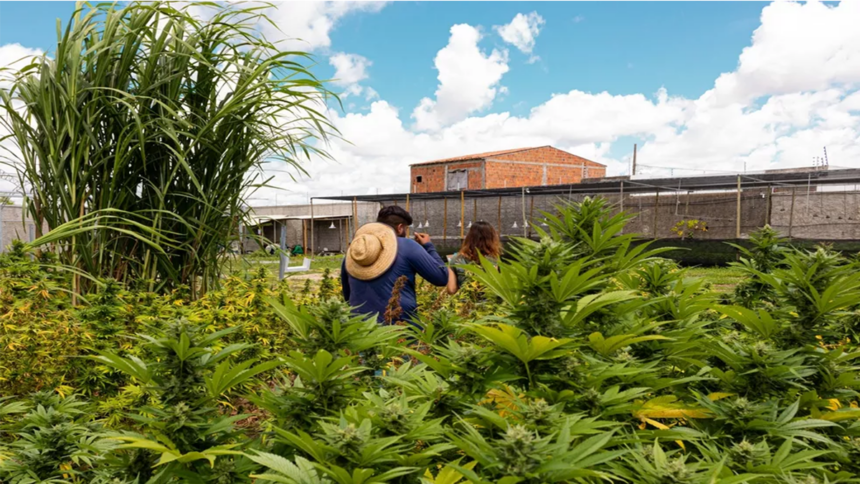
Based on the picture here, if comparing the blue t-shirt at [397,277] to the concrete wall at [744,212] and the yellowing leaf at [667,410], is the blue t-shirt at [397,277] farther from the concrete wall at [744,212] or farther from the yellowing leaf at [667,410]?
the concrete wall at [744,212]

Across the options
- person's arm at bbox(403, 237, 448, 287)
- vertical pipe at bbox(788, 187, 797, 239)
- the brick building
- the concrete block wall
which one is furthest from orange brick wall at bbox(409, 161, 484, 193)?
person's arm at bbox(403, 237, 448, 287)

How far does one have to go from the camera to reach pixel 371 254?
3877 millimetres

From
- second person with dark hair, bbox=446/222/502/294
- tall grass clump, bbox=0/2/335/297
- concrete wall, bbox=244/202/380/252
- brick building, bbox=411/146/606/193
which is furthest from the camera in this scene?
brick building, bbox=411/146/606/193

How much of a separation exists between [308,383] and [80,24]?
3.37m

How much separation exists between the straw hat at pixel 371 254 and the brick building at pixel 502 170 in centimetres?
3199

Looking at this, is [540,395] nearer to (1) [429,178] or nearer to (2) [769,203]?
(2) [769,203]

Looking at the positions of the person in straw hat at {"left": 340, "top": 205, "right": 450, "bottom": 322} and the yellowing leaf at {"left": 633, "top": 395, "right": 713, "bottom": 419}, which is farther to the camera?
the person in straw hat at {"left": 340, "top": 205, "right": 450, "bottom": 322}

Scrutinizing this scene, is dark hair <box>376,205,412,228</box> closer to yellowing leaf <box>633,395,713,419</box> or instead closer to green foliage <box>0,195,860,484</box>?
green foliage <box>0,195,860,484</box>

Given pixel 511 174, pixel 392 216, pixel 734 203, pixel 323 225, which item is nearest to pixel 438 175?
pixel 511 174

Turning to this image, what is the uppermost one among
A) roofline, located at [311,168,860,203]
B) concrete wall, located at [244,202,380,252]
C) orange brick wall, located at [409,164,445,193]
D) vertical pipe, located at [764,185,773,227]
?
orange brick wall, located at [409,164,445,193]

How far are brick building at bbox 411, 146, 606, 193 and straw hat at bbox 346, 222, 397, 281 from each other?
31992 millimetres

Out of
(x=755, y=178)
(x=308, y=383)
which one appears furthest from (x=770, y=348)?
(x=755, y=178)

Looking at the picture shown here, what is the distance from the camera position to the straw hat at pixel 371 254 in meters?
3.88

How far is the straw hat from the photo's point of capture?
3.88m
